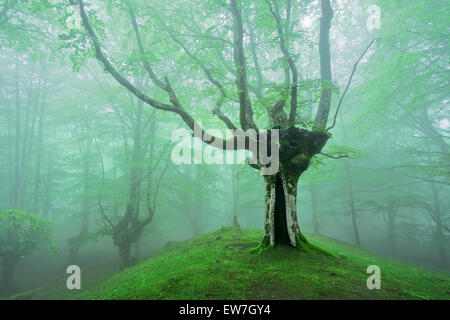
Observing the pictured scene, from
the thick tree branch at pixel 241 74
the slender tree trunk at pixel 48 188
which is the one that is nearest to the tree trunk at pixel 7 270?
the slender tree trunk at pixel 48 188

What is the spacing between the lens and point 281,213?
14.8 feet

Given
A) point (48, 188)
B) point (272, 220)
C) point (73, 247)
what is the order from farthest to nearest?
point (48, 188) → point (73, 247) → point (272, 220)

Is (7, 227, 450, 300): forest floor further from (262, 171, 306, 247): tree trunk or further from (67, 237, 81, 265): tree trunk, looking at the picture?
(67, 237, 81, 265): tree trunk

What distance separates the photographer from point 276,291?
9.89 feet

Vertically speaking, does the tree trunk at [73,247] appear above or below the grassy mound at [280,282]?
below

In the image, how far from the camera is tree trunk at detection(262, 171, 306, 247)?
442 centimetres

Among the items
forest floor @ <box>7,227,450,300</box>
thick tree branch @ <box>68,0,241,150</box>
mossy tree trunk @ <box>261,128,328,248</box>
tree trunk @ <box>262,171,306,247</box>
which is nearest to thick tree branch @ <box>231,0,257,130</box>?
thick tree branch @ <box>68,0,241,150</box>

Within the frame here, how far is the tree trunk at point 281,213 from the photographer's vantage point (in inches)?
174
